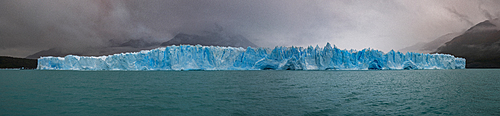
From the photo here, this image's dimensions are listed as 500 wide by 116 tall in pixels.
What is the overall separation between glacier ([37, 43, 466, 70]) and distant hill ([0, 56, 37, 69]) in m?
65.6

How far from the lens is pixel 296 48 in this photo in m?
38.8

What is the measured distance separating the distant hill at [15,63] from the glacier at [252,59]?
215 ft

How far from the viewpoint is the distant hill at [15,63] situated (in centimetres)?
8444

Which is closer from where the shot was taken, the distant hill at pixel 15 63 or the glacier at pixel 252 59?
the glacier at pixel 252 59

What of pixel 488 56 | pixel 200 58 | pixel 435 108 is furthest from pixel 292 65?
pixel 488 56

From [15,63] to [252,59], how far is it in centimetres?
9379

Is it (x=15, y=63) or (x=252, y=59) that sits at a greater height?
(x=15, y=63)

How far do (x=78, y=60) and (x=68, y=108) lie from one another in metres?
42.4

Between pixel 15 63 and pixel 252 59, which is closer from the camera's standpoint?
pixel 252 59

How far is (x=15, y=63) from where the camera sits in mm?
86625

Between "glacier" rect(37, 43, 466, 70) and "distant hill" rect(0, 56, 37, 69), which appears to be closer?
"glacier" rect(37, 43, 466, 70)

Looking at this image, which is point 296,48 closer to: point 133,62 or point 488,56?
point 133,62

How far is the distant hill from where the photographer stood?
277 feet

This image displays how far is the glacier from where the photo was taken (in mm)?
37656
